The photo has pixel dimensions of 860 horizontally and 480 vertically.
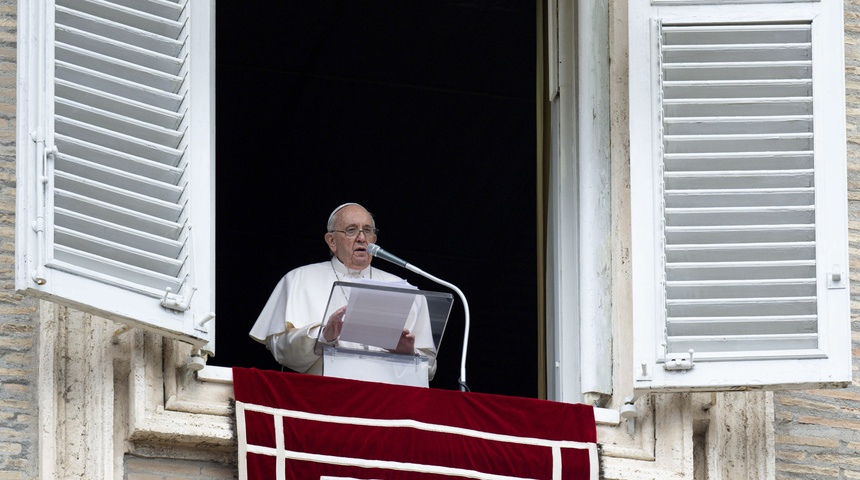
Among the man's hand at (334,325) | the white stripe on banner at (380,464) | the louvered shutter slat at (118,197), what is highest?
the louvered shutter slat at (118,197)

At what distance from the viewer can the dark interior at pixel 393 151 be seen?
12219mm

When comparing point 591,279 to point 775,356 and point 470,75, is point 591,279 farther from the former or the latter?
point 470,75

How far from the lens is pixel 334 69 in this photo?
12648 millimetres

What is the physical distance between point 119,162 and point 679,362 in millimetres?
2082

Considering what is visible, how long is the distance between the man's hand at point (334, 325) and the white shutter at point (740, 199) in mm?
1084

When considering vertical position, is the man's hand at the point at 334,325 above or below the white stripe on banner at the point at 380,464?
above

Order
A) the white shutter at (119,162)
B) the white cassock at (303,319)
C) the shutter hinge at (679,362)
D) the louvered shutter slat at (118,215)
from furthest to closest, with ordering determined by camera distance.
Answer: the white cassock at (303,319) < the shutter hinge at (679,362) < the louvered shutter slat at (118,215) < the white shutter at (119,162)

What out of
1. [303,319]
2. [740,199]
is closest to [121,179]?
[303,319]

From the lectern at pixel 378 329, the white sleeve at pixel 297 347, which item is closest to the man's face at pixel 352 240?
the white sleeve at pixel 297 347

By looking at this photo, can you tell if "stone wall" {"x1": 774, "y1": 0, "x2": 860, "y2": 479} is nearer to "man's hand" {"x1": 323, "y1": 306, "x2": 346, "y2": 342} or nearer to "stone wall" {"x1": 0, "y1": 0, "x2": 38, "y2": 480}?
"man's hand" {"x1": 323, "y1": 306, "x2": 346, "y2": 342}

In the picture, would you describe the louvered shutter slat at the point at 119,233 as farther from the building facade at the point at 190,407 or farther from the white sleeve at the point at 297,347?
the white sleeve at the point at 297,347

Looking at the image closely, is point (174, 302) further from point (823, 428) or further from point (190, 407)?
point (823, 428)

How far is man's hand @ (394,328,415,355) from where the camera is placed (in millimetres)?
8453

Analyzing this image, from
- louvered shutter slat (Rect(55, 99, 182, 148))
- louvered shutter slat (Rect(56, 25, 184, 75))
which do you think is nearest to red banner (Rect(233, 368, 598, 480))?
louvered shutter slat (Rect(55, 99, 182, 148))
